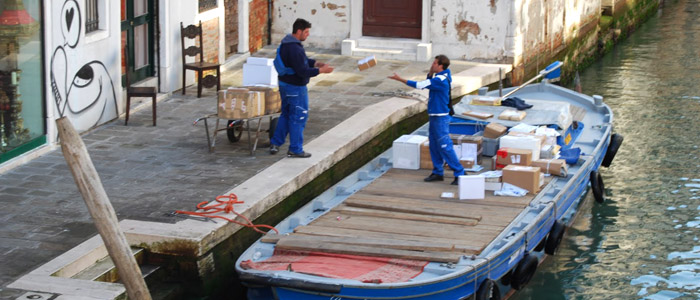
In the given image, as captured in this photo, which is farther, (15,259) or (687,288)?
(687,288)

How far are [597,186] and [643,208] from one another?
71cm

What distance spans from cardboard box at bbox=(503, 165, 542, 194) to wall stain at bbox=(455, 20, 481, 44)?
23.2 feet

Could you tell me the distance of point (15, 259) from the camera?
882cm

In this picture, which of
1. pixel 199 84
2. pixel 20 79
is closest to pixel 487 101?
pixel 199 84

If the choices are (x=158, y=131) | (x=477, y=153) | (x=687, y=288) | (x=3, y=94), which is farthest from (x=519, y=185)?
(x=3, y=94)

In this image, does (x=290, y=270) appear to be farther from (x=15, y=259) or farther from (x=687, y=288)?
(x=687, y=288)

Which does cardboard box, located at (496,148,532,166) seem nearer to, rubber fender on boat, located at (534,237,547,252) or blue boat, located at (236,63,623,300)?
blue boat, located at (236,63,623,300)

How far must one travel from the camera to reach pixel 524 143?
12.0 meters

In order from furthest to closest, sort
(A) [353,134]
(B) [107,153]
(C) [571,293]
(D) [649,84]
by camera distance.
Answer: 1. (D) [649,84]
2. (A) [353,134]
3. (B) [107,153]
4. (C) [571,293]

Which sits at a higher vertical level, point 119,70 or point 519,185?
point 119,70

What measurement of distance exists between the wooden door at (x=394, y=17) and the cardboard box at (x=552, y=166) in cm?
705

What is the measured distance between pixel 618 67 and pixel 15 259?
627 inches

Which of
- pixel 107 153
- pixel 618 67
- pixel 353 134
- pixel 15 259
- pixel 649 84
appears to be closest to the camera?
pixel 15 259

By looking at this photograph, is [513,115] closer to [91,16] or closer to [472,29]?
[472,29]
